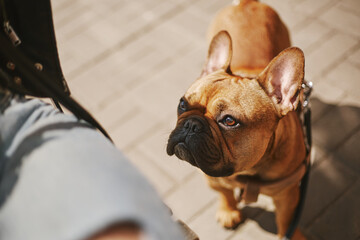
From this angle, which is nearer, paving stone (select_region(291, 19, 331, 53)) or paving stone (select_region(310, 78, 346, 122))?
paving stone (select_region(310, 78, 346, 122))

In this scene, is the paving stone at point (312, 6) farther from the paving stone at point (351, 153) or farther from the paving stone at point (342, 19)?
the paving stone at point (351, 153)

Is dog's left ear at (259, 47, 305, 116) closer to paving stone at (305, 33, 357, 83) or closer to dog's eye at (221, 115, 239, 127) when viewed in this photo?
dog's eye at (221, 115, 239, 127)

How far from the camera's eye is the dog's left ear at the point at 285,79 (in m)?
1.75

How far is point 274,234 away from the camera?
2.41 metres

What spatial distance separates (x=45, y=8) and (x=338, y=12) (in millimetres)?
3152

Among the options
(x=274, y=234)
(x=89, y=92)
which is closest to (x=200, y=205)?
(x=274, y=234)

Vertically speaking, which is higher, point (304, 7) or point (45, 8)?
point (45, 8)

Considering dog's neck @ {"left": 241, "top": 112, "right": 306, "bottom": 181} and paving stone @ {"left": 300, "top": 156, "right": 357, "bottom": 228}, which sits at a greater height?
dog's neck @ {"left": 241, "top": 112, "right": 306, "bottom": 181}

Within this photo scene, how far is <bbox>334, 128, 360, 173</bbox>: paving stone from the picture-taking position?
2.62 metres

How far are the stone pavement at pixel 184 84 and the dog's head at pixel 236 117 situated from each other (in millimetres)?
902

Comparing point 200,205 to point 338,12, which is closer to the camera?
point 200,205

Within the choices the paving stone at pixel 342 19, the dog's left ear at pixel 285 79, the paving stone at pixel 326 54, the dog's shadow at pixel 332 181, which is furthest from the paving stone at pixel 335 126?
the dog's left ear at pixel 285 79

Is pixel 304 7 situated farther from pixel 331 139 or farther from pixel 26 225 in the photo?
pixel 26 225

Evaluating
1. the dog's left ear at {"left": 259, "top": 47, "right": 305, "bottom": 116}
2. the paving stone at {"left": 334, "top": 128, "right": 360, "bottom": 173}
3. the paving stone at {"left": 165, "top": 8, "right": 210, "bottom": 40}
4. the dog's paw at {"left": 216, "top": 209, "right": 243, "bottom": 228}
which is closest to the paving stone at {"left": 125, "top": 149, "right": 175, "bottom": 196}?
the dog's paw at {"left": 216, "top": 209, "right": 243, "bottom": 228}
